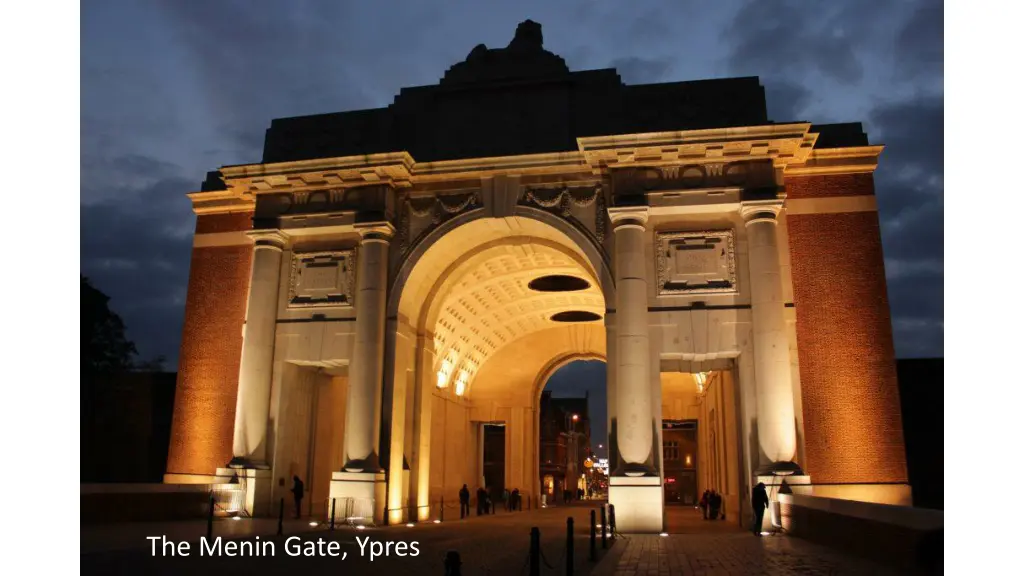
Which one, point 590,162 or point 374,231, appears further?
point 374,231

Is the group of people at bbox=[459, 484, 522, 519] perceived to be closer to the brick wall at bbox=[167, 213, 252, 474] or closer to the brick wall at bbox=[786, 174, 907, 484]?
the brick wall at bbox=[167, 213, 252, 474]

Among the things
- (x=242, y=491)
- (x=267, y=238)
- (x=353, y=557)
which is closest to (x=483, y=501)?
(x=242, y=491)

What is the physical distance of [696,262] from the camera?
2206 centimetres

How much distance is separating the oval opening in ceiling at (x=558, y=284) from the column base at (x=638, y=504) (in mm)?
12583

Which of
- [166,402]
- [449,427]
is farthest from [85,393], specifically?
[449,427]

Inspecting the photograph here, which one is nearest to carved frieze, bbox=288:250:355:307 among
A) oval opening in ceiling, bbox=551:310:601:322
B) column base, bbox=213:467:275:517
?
column base, bbox=213:467:275:517

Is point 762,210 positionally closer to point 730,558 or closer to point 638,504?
point 638,504

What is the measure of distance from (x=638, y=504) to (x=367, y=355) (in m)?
8.86

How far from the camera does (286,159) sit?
2575 cm

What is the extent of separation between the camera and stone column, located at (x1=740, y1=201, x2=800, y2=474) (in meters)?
19.8

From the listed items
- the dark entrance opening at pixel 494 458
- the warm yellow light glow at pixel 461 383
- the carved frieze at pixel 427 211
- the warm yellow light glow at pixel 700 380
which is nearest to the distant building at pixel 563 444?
the dark entrance opening at pixel 494 458

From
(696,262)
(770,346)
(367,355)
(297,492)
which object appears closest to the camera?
(770,346)

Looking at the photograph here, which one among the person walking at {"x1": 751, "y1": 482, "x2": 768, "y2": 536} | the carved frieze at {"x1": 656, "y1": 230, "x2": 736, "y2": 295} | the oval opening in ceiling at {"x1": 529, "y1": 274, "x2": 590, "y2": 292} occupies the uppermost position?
the oval opening in ceiling at {"x1": 529, "y1": 274, "x2": 590, "y2": 292}

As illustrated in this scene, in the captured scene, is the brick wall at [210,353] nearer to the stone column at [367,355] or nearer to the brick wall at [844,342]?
the stone column at [367,355]
